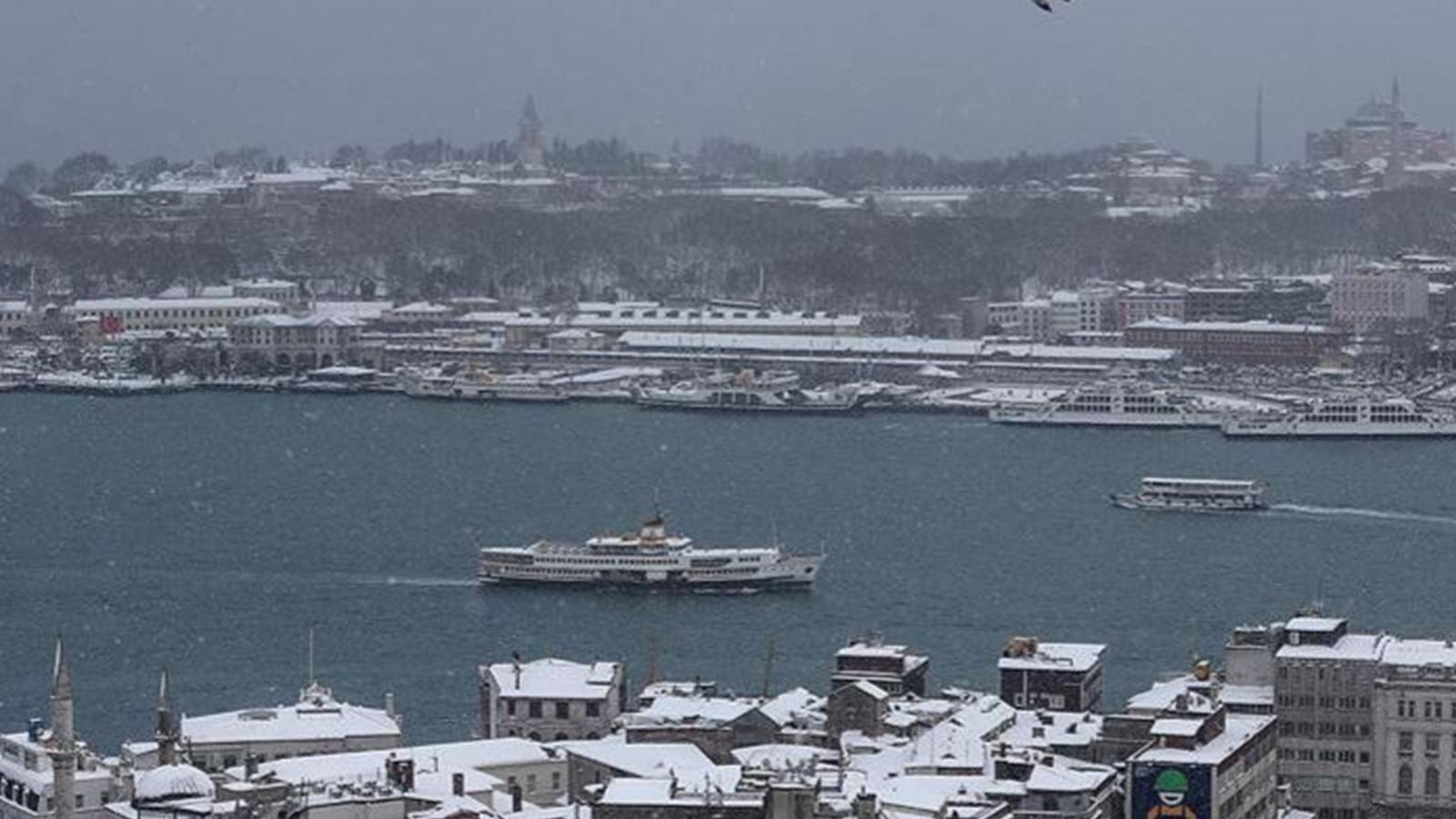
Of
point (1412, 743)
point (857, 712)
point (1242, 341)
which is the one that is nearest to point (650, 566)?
point (857, 712)

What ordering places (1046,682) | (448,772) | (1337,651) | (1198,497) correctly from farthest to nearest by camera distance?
(1198,497)
(1046,682)
(1337,651)
(448,772)

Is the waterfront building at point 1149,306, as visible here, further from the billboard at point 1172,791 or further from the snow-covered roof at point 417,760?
the billboard at point 1172,791

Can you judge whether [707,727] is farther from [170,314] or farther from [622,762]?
[170,314]

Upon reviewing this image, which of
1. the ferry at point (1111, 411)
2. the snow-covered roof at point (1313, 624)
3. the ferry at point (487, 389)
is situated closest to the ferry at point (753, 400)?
the ferry at point (487, 389)

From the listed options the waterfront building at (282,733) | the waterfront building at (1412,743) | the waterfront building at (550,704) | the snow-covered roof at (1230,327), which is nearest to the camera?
the waterfront building at (282,733)

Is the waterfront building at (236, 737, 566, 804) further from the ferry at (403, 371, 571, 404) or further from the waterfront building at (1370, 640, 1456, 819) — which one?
the ferry at (403, 371, 571, 404)

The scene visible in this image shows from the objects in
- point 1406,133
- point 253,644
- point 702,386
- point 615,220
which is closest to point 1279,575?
point 253,644
